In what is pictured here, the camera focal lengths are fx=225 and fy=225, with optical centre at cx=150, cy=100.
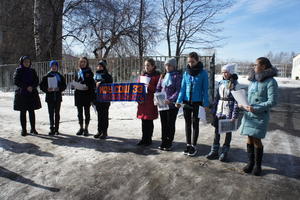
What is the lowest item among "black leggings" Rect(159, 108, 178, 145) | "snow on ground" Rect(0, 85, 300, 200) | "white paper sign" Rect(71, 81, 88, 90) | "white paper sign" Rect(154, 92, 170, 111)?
"snow on ground" Rect(0, 85, 300, 200)

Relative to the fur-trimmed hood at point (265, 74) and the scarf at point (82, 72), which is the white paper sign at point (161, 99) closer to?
the fur-trimmed hood at point (265, 74)

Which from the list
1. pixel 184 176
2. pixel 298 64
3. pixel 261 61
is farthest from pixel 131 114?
pixel 298 64

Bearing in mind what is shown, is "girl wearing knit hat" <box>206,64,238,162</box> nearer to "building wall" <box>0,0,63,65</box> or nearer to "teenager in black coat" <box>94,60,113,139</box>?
"teenager in black coat" <box>94,60,113,139</box>

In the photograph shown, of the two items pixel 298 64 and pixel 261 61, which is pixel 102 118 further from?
pixel 298 64

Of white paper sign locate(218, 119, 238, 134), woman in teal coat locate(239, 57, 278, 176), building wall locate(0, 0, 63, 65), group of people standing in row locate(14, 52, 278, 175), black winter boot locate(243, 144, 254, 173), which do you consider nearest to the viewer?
woman in teal coat locate(239, 57, 278, 176)

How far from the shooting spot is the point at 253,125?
3.52 metres

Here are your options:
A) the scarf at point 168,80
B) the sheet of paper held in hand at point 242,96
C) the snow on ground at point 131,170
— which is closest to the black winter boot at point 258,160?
the snow on ground at point 131,170

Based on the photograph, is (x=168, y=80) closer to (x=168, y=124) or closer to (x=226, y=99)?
(x=168, y=124)

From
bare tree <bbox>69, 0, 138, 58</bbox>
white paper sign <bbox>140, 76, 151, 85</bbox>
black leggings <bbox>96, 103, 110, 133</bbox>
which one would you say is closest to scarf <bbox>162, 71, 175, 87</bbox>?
white paper sign <bbox>140, 76, 151, 85</bbox>

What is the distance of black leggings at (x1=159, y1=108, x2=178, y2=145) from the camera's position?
4.74 metres

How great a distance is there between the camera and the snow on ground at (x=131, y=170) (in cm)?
308

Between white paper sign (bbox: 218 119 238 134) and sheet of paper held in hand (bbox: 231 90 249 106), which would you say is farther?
white paper sign (bbox: 218 119 238 134)

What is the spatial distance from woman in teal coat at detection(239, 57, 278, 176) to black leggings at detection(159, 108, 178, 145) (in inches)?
58.6

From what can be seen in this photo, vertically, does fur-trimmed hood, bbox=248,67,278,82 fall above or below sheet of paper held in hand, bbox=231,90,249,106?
above
